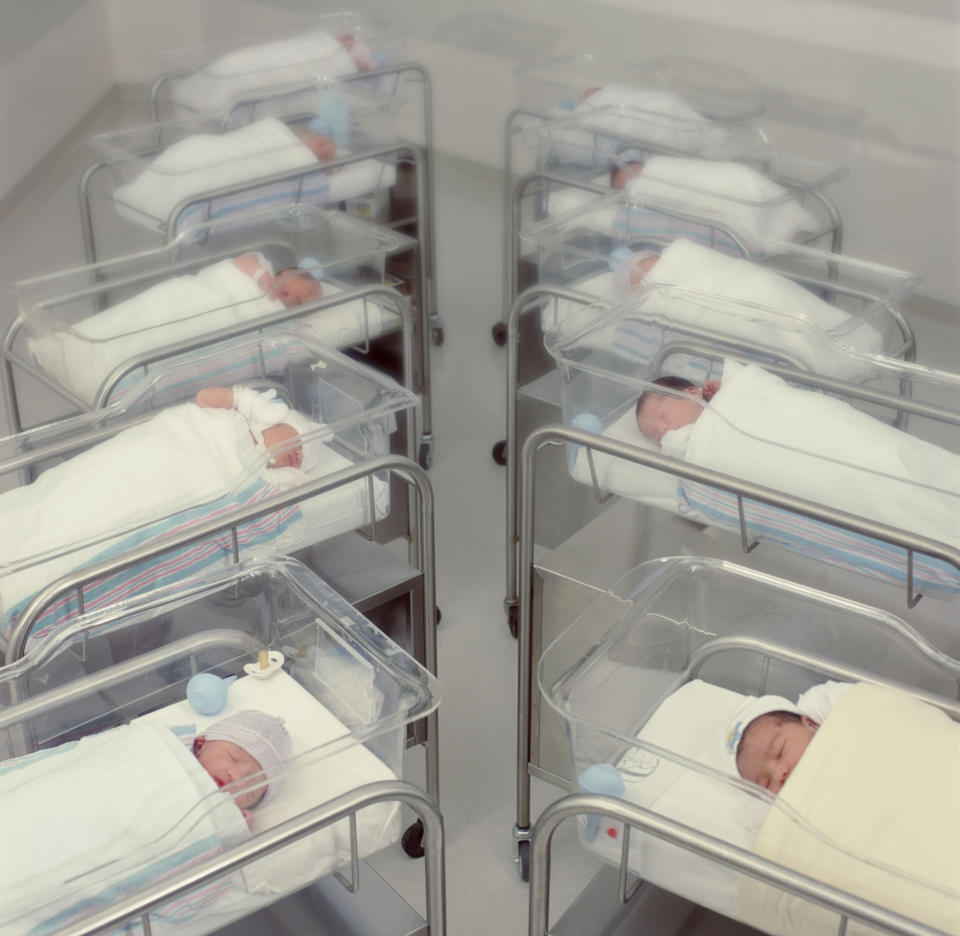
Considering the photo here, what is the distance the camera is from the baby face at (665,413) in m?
1.91

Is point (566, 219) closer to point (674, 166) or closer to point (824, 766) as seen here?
point (674, 166)

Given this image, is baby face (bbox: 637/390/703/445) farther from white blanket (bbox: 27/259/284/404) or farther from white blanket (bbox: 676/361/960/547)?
white blanket (bbox: 27/259/284/404)

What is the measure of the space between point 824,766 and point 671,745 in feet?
0.75

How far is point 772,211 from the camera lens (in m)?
2.64

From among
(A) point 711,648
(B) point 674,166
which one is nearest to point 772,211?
(B) point 674,166

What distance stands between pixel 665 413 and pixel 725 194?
0.94 m

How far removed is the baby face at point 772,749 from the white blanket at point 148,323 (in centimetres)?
120

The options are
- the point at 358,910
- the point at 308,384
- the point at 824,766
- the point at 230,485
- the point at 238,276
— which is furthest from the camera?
the point at 238,276

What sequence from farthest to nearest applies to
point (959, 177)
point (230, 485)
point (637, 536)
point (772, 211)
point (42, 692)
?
1. point (959, 177)
2. point (772, 211)
3. point (637, 536)
4. point (230, 485)
5. point (42, 692)

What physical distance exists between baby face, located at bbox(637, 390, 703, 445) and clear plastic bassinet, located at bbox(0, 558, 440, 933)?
0.66 meters

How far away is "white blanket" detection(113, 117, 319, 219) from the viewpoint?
274 centimetres

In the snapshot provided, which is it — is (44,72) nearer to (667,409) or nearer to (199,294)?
(199,294)

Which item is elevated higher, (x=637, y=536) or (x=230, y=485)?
(x=230, y=485)

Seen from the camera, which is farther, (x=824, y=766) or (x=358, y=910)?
(x=358, y=910)
